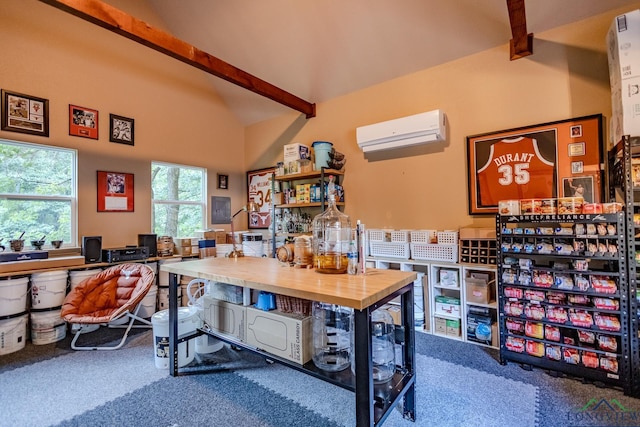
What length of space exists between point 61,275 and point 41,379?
3.84 feet

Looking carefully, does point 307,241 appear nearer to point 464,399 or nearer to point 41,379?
point 464,399

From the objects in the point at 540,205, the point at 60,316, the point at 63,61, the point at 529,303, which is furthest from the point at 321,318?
the point at 63,61

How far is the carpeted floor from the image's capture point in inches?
69.9

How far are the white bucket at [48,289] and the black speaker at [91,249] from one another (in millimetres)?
317

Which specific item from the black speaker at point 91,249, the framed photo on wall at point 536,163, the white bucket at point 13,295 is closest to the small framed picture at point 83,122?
the black speaker at point 91,249

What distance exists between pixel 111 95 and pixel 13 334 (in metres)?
2.87

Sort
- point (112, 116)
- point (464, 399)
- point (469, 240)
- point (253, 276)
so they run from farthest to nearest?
point (112, 116), point (469, 240), point (464, 399), point (253, 276)

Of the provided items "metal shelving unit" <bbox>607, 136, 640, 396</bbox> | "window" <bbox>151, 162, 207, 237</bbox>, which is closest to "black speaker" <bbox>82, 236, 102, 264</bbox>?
"window" <bbox>151, 162, 207, 237</bbox>

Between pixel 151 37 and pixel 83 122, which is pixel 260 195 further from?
pixel 151 37

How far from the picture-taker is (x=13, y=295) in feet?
9.27

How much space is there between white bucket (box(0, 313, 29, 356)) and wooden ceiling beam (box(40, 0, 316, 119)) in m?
2.79

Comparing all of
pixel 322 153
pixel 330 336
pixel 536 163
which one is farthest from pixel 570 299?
pixel 322 153

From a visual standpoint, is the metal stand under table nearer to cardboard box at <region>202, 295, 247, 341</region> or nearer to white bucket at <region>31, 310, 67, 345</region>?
cardboard box at <region>202, 295, 247, 341</region>

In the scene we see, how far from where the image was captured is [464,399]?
1948 millimetres
